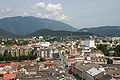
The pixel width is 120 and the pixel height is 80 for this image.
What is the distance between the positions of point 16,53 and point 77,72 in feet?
112

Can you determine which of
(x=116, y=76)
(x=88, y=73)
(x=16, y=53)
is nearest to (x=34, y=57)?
(x=16, y=53)

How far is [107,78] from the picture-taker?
26.3 m

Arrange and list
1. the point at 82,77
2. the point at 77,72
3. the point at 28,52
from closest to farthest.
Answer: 1. the point at 82,77
2. the point at 77,72
3. the point at 28,52

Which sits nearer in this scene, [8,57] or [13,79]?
[13,79]

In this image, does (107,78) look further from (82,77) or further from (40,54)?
(40,54)

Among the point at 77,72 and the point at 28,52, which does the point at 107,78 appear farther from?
the point at 28,52

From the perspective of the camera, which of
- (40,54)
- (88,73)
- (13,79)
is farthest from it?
(40,54)

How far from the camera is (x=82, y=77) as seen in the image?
3484 cm

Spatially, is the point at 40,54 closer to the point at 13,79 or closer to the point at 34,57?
the point at 34,57

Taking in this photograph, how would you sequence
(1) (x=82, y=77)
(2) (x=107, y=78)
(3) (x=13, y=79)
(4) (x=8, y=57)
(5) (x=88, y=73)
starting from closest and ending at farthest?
(2) (x=107, y=78)
(3) (x=13, y=79)
(5) (x=88, y=73)
(1) (x=82, y=77)
(4) (x=8, y=57)

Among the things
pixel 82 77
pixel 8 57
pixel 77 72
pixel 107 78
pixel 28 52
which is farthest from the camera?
pixel 28 52

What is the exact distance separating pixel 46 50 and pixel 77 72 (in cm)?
2867

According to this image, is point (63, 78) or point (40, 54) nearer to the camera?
point (63, 78)

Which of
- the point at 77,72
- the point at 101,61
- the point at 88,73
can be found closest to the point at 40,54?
the point at 101,61
